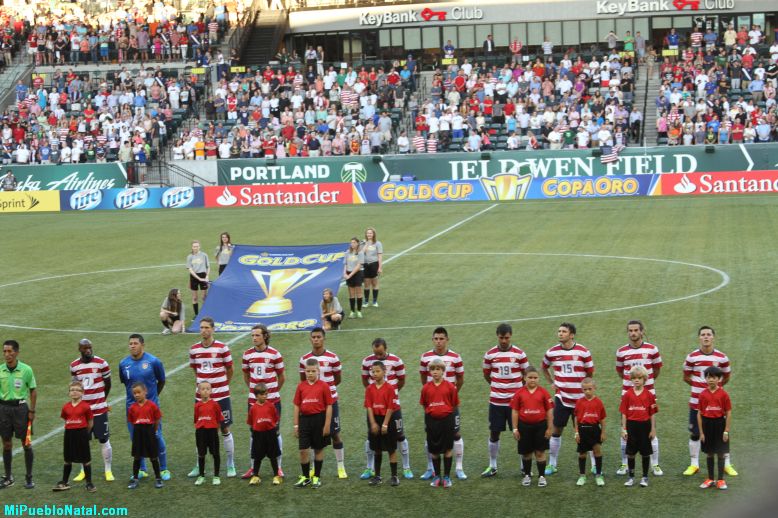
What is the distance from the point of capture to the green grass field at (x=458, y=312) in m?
11.5

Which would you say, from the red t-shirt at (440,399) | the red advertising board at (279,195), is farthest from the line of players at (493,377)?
the red advertising board at (279,195)

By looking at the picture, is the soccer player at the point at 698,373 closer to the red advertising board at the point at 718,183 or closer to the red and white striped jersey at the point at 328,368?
the red and white striped jersey at the point at 328,368

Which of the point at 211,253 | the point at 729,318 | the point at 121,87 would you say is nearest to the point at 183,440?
the point at 729,318

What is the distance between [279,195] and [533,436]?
125 feet

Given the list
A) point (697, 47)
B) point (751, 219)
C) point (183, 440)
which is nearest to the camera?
point (183, 440)

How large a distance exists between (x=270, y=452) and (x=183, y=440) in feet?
7.47

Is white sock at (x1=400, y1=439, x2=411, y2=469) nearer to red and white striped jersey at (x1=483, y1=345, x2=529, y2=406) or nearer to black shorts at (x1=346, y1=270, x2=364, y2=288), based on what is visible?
red and white striped jersey at (x1=483, y1=345, x2=529, y2=406)

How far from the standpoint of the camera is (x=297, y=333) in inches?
811

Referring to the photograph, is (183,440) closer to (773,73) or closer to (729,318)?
(729,318)

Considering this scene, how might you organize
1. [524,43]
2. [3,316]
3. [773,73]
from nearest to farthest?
[3,316] → [773,73] → [524,43]

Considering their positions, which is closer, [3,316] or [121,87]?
[3,316]

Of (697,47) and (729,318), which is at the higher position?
(697,47)

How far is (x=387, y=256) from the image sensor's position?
30.9 metres

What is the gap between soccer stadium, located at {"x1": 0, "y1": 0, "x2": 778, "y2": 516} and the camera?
11.9m
